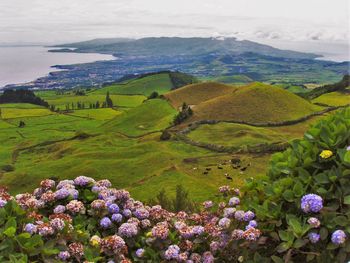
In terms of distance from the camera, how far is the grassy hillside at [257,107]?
111m

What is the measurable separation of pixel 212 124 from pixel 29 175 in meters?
44.0

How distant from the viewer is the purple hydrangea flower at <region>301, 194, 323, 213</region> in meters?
5.27

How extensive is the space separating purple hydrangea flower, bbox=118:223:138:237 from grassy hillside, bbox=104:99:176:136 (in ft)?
346

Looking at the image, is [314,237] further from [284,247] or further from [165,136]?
[165,136]

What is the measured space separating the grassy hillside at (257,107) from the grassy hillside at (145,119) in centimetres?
1053

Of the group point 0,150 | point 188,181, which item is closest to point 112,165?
point 188,181

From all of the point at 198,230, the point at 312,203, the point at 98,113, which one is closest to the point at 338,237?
the point at 312,203

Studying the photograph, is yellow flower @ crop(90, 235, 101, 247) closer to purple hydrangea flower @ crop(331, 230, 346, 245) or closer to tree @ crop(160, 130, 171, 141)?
purple hydrangea flower @ crop(331, 230, 346, 245)

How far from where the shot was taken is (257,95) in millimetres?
123938

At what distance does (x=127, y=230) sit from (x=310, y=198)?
7.68 ft

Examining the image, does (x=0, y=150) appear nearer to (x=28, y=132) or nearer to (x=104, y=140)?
(x=28, y=132)

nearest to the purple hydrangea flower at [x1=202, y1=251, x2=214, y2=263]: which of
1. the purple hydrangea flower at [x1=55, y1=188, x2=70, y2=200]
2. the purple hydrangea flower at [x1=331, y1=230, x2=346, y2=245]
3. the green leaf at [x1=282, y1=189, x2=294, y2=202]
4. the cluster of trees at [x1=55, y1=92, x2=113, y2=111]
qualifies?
the green leaf at [x1=282, y1=189, x2=294, y2=202]

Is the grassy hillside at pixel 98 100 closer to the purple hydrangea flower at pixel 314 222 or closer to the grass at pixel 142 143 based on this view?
the grass at pixel 142 143

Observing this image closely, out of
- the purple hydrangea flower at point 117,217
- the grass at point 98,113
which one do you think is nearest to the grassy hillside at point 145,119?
the grass at point 98,113
